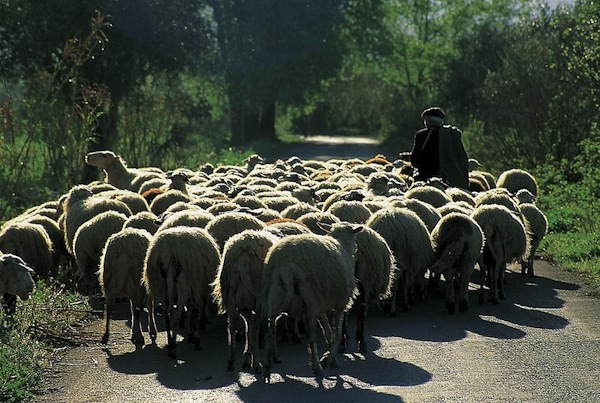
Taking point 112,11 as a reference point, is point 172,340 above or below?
below

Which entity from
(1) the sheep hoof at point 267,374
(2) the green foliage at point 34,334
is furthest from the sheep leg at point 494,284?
(2) the green foliage at point 34,334

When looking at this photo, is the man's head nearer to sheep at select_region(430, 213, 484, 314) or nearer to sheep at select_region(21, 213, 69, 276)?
sheep at select_region(430, 213, 484, 314)

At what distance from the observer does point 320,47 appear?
50.4 meters

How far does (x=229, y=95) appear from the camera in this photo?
167 ft

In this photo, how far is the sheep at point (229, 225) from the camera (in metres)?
10.7

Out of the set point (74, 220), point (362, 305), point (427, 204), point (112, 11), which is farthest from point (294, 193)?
point (112, 11)

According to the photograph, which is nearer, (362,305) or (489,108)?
(362,305)

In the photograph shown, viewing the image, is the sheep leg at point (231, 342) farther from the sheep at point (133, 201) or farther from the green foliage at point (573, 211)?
the green foliage at point (573, 211)

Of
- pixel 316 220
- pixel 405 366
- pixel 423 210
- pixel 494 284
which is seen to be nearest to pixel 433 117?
pixel 423 210

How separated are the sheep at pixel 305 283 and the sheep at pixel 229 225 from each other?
1922 mm

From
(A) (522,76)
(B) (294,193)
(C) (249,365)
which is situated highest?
(A) (522,76)

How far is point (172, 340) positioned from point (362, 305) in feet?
5.79

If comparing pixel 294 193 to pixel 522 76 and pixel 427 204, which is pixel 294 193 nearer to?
pixel 427 204

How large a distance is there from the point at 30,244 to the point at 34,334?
222 centimetres
